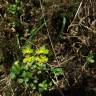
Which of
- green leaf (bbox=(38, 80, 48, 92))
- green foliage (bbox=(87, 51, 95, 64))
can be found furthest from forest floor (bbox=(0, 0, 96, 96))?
green leaf (bbox=(38, 80, 48, 92))

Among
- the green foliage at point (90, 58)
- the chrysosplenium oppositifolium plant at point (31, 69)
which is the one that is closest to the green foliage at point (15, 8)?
the chrysosplenium oppositifolium plant at point (31, 69)

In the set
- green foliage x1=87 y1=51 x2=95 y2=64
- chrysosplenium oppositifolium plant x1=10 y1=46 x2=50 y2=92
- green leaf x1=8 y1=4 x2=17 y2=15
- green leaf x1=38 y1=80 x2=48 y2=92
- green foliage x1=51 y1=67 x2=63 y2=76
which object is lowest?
green leaf x1=38 y1=80 x2=48 y2=92

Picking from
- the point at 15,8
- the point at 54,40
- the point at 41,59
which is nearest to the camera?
the point at 41,59

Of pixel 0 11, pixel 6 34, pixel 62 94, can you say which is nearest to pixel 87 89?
pixel 62 94

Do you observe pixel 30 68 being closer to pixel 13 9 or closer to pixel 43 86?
pixel 43 86

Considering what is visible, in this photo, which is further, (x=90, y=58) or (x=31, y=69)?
(x=90, y=58)

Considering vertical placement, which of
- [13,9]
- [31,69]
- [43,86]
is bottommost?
[43,86]

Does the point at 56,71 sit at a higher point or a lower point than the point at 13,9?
lower

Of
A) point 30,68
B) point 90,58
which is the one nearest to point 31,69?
point 30,68

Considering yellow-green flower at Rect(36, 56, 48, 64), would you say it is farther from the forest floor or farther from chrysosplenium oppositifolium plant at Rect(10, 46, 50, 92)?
the forest floor

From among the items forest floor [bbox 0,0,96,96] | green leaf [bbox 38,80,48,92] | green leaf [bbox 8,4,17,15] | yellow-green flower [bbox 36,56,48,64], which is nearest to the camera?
yellow-green flower [bbox 36,56,48,64]

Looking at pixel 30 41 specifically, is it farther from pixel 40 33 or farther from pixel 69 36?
pixel 69 36
